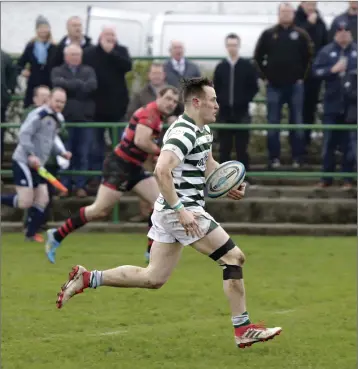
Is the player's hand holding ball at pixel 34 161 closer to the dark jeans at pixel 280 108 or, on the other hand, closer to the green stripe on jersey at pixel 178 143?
the dark jeans at pixel 280 108

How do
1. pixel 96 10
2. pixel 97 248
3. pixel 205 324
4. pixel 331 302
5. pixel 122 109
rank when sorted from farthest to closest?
1. pixel 96 10
2. pixel 122 109
3. pixel 97 248
4. pixel 331 302
5. pixel 205 324

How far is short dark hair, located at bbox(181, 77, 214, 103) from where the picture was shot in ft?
31.5

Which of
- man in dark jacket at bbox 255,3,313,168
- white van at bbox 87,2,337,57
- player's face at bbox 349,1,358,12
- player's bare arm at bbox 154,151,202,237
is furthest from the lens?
white van at bbox 87,2,337,57

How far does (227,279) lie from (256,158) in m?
9.94

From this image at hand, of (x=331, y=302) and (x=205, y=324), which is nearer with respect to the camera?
(x=205, y=324)

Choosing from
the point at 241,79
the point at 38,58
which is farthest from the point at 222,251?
the point at 38,58

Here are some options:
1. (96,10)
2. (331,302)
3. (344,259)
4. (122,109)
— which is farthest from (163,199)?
(96,10)

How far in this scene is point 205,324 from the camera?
1081cm

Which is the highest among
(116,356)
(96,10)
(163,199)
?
(96,10)

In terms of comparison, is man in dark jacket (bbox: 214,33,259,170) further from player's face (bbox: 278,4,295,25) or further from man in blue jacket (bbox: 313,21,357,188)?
man in blue jacket (bbox: 313,21,357,188)

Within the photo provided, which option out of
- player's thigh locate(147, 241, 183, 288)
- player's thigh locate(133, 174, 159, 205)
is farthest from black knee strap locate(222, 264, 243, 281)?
player's thigh locate(133, 174, 159, 205)

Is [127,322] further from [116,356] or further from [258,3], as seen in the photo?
[258,3]

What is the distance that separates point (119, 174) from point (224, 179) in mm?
4882

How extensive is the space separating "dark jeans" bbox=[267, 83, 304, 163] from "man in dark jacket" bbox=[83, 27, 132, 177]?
2.12 m
